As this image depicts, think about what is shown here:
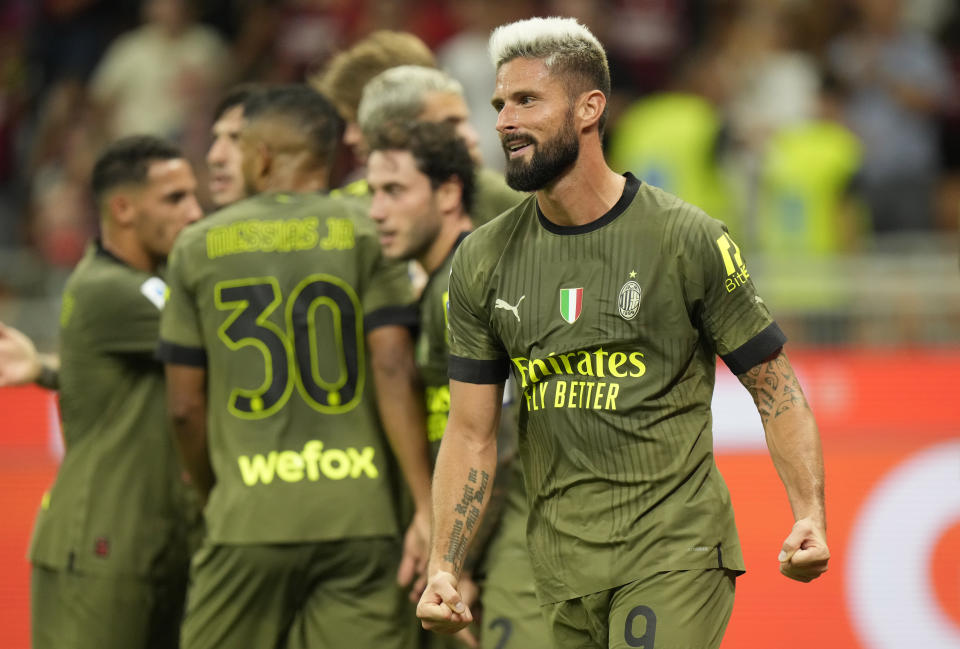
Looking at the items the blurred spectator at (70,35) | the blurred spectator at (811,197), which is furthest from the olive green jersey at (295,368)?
the blurred spectator at (70,35)

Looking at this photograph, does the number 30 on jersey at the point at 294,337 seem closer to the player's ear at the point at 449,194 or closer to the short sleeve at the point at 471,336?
the player's ear at the point at 449,194

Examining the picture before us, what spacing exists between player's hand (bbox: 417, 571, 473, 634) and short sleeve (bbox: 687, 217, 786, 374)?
3.60 ft

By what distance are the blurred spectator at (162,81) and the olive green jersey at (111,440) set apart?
614 centimetres

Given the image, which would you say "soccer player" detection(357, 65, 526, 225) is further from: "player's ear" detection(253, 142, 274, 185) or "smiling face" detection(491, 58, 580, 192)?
"smiling face" detection(491, 58, 580, 192)

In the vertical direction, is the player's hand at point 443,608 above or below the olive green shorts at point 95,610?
above

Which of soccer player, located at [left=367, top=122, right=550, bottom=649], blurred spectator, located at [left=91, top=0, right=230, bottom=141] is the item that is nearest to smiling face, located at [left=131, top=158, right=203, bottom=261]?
soccer player, located at [left=367, top=122, right=550, bottom=649]

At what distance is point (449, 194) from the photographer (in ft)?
18.9

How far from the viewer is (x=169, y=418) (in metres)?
6.11

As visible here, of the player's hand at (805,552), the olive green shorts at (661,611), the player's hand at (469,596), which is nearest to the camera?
the player's hand at (805,552)

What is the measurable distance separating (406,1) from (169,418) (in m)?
6.71

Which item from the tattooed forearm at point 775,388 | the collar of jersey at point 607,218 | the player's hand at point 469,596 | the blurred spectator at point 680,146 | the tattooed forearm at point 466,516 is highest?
the blurred spectator at point 680,146

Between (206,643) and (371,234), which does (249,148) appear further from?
(206,643)

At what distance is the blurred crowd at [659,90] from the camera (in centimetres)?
1047

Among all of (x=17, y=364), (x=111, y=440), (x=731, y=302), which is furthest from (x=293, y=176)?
(x=731, y=302)
